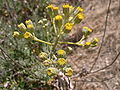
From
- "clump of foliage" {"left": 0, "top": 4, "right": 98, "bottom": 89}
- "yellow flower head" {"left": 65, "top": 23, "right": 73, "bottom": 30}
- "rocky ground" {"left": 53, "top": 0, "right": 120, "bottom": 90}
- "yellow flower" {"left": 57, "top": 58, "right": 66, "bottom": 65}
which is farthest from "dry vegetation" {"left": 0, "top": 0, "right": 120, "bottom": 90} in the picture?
"yellow flower" {"left": 57, "top": 58, "right": 66, "bottom": 65}

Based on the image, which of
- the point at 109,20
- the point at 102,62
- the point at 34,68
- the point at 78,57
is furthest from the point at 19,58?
the point at 109,20

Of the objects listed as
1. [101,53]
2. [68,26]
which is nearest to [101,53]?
[101,53]

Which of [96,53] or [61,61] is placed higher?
[96,53]

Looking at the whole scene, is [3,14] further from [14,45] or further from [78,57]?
[78,57]

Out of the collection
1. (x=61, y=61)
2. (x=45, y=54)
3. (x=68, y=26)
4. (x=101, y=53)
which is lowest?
(x=61, y=61)

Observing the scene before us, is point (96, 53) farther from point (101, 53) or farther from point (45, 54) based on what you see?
point (45, 54)

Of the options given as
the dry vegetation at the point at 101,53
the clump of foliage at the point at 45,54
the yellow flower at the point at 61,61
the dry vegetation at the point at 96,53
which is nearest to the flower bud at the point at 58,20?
the clump of foliage at the point at 45,54

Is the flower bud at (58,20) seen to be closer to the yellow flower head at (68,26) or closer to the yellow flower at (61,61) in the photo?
the yellow flower head at (68,26)

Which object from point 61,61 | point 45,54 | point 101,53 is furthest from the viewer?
point 101,53
